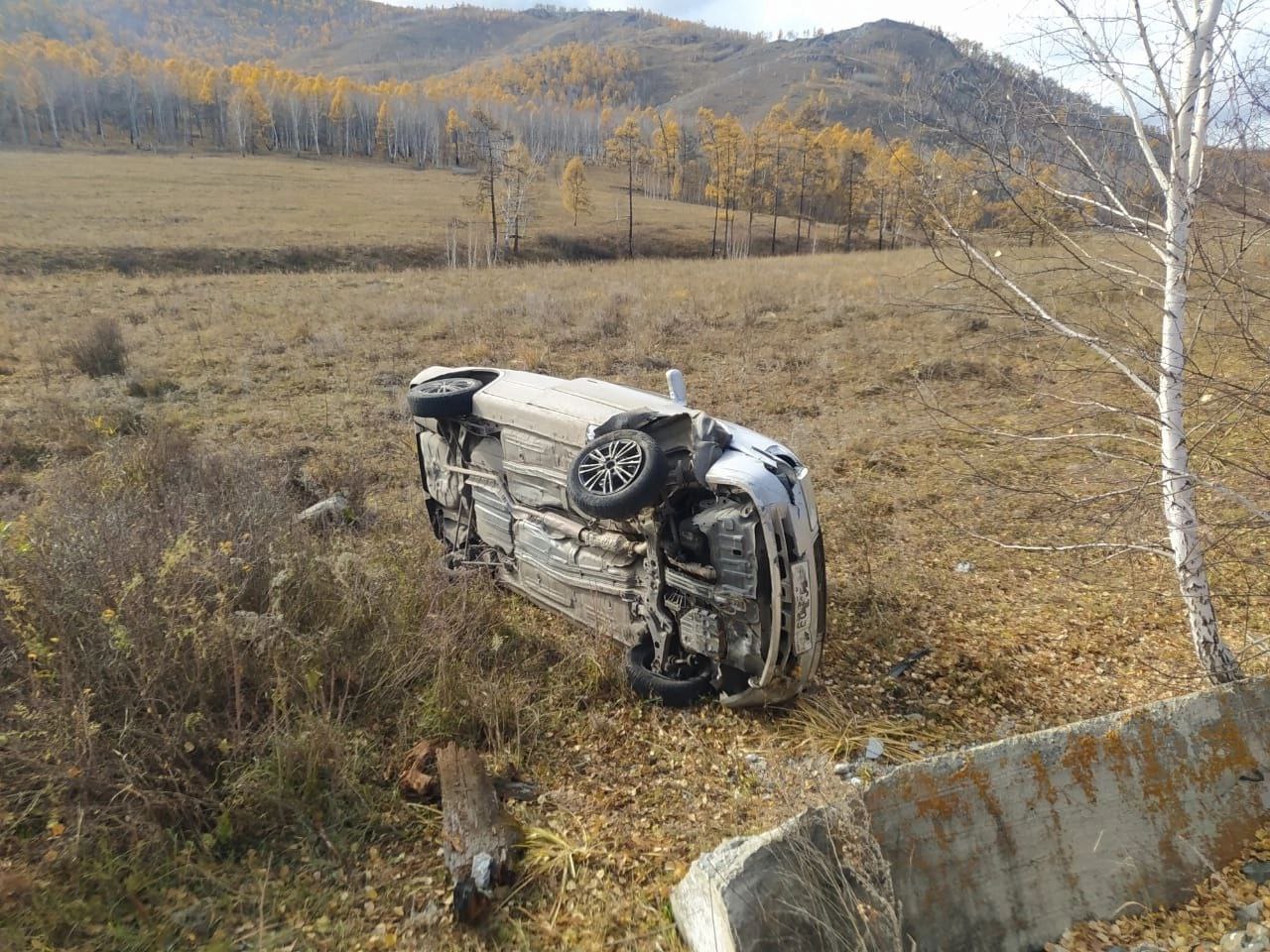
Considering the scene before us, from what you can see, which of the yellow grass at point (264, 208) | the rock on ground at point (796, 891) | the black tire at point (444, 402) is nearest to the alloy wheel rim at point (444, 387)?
the black tire at point (444, 402)

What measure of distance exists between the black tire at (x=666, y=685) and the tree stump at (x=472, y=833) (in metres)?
1.06

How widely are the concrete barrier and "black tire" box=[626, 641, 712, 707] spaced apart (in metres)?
1.52

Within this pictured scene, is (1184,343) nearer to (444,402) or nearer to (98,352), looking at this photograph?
(444,402)

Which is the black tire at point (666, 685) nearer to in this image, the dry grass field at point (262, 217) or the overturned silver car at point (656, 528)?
the overturned silver car at point (656, 528)

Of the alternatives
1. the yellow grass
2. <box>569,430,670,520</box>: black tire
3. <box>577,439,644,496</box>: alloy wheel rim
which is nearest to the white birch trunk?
<box>569,430,670,520</box>: black tire

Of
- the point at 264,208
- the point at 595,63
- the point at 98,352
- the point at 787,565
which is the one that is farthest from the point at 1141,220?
the point at 595,63

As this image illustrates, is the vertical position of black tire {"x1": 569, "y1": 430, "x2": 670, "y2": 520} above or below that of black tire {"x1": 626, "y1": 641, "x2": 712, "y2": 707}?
above

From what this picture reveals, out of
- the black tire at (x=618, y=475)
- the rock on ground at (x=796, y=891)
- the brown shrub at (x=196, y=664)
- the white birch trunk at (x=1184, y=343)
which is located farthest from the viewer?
the black tire at (x=618, y=475)

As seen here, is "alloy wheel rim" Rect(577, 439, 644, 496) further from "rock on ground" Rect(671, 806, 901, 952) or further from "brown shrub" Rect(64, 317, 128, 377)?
"brown shrub" Rect(64, 317, 128, 377)

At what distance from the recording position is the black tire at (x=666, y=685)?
397 centimetres

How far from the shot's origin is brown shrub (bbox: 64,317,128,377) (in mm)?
11578

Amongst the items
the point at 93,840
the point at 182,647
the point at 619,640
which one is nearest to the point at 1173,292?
the point at 619,640

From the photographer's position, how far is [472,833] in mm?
2965

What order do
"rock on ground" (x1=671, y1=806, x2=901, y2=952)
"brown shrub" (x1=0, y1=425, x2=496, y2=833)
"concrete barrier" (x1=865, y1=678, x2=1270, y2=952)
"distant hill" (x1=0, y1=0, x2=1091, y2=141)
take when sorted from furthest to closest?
"distant hill" (x1=0, y1=0, x2=1091, y2=141) < "brown shrub" (x1=0, y1=425, x2=496, y2=833) < "concrete barrier" (x1=865, y1=678, x2=1270, y2=952) < "rock on ground" (x1=671, y1=806, x2=901, y2=952)
